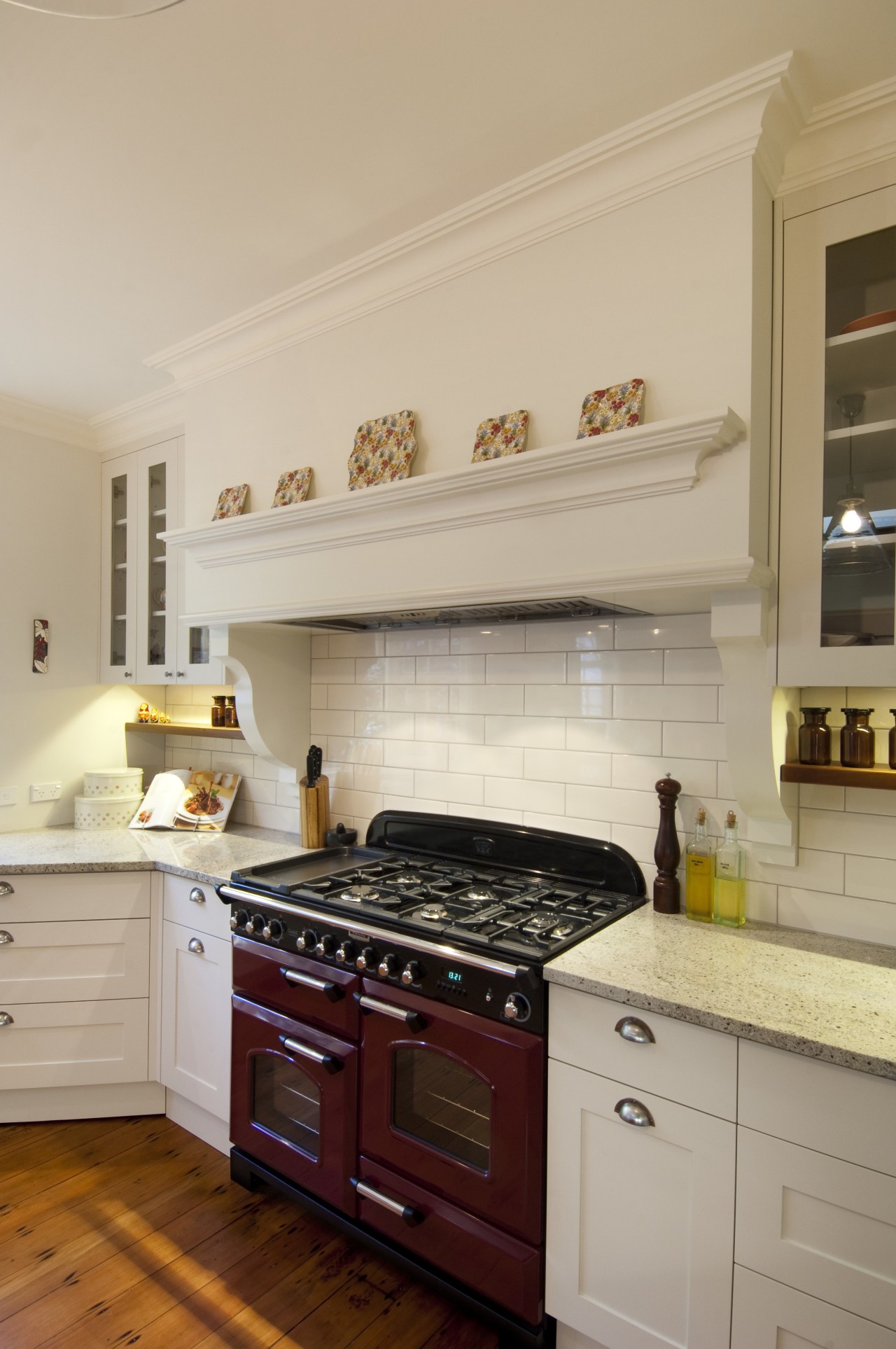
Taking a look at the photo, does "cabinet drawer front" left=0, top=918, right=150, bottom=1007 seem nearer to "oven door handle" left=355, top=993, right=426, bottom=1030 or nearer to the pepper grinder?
"oven door handle" left=355, top=993, right=426, bottom=1030

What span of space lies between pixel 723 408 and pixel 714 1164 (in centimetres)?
143

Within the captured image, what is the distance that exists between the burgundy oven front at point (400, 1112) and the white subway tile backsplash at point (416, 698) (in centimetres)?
90

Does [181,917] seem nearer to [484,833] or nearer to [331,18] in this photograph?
Answer: [484,833]

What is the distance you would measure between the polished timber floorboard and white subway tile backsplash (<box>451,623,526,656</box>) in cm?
171

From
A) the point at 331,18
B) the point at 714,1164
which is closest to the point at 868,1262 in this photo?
the point at 714,1164

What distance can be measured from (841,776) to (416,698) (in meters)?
1.37

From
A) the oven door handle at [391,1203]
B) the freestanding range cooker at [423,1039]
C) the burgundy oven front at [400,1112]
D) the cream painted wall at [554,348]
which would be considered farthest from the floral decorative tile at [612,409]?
the oven door handle at [391,1203]

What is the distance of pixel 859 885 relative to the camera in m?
1.72

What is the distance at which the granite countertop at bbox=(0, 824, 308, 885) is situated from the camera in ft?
8.22

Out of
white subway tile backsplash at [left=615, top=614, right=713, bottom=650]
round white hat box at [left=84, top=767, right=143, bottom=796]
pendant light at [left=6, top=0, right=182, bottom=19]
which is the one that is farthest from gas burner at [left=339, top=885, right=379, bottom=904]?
pendant light at [left=6, top=0, right=182, bottom=19]

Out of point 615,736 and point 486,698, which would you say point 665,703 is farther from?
point 486,698

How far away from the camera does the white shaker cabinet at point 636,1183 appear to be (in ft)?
4.51

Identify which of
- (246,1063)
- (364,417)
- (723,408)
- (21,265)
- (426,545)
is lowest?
(246,1063)

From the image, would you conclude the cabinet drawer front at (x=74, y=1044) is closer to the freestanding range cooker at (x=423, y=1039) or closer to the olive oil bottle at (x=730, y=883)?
the freestanding range cooker at (x=423, y=1039)
